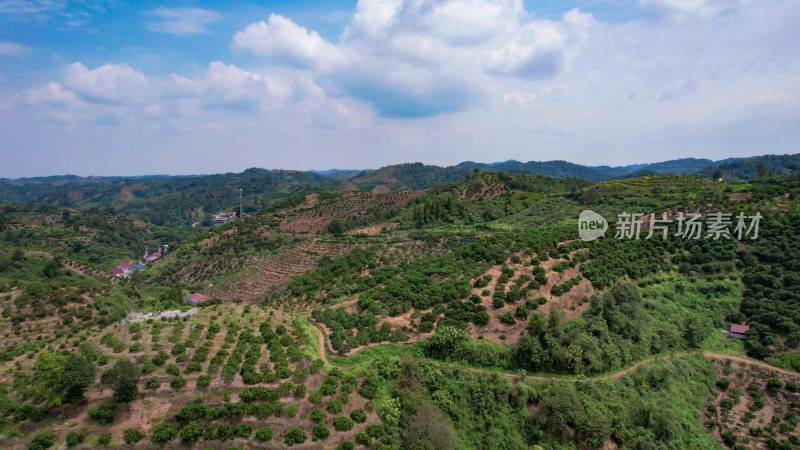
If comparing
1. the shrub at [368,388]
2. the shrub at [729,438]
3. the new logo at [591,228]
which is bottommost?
the shrub at [729,438]

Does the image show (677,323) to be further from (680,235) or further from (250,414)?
(250,414)

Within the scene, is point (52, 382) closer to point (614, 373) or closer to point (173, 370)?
point (173, 370)

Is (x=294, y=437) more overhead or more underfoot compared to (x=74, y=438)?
more underfoot

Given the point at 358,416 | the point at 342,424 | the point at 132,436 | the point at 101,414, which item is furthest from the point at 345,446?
the point at 101,414

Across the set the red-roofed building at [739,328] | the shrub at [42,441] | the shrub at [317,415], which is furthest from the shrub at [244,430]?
the red-roofed building at [739,328]

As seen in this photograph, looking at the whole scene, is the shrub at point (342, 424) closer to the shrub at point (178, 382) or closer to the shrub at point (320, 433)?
the shrub at point (320, 433)

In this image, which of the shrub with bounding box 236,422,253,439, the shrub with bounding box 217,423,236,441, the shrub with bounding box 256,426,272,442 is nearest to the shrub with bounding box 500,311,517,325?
the shrub with bounding box 256,426,272,442

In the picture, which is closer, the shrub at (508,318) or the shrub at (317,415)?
the shrub at (317,415)
